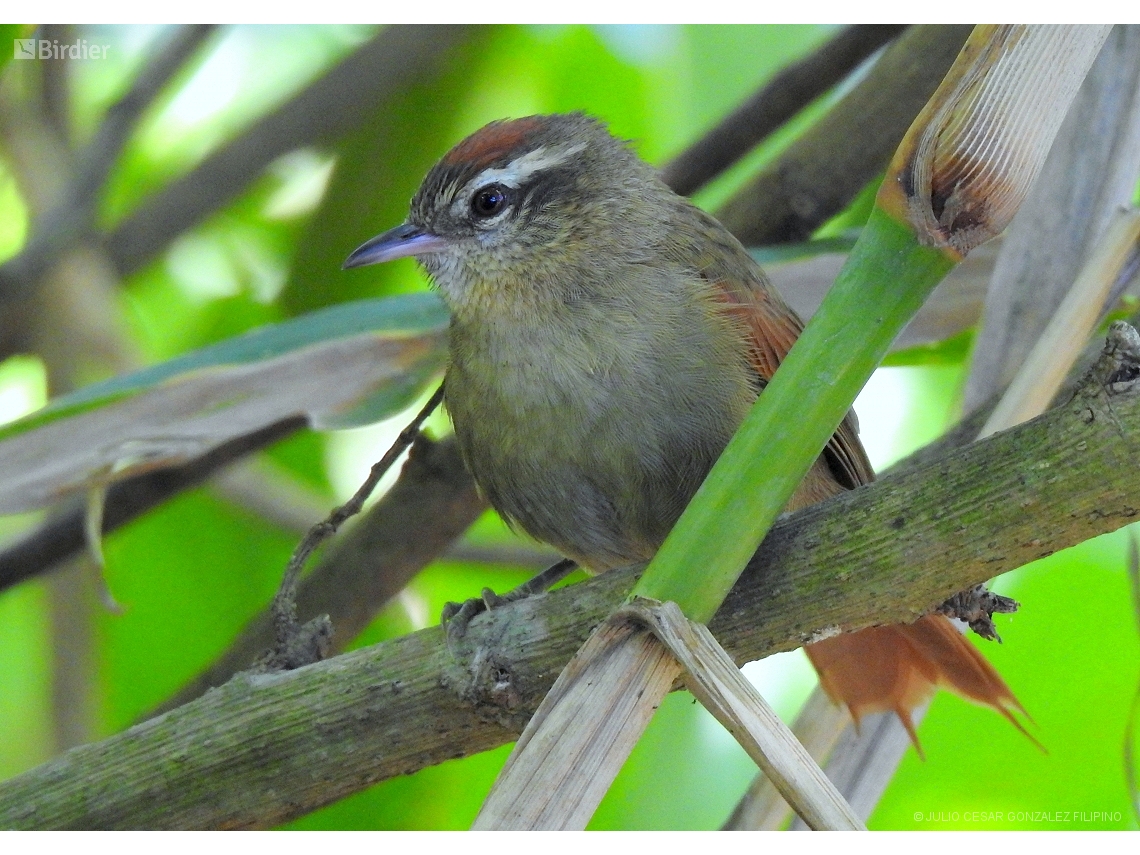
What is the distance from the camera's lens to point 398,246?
2115 millimetres

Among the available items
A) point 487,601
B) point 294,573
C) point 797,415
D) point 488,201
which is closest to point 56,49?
point 488,201

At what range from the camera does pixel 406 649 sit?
1611 millimetres

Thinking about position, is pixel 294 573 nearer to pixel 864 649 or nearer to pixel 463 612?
pixel 463 612

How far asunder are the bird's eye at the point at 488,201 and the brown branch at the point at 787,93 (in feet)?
1.70

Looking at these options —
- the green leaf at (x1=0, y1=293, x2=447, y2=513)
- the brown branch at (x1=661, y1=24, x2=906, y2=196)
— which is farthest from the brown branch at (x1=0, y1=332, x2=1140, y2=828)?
the brown branch at (x1=661, y1=24, x2=906, y2=196)

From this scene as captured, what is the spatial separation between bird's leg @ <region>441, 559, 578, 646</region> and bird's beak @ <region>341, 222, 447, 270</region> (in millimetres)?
619

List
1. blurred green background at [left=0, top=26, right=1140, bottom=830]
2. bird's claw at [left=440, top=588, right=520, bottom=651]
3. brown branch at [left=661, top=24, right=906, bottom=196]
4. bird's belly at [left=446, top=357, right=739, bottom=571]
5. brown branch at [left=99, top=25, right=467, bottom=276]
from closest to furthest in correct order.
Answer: bird's claw at [left=440, top=588, right=520, bottom=651], bird's belly at [left=446, top=357, right=739, bottom=571], blurred green background at [left=0, top=26, right=1140, bottom=830], brown branch at [left=661, top=24, right=906, bottom=196], brown branch at [left=99, top=25, right=467, bottom=276]

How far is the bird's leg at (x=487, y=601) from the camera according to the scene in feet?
5.23

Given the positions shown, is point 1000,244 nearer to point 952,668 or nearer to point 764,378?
point 764,378

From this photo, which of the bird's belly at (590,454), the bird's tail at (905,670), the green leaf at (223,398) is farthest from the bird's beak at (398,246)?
the bird's tail at (905,670)

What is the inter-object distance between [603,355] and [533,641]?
0.52 m

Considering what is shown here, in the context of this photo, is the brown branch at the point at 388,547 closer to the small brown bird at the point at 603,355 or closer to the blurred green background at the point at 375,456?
the blurred green background at the point at 375,456

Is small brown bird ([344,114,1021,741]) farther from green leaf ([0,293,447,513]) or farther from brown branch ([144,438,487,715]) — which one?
brown branch ([144,438,487,715])

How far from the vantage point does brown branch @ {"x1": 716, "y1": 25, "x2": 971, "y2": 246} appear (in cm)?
242
